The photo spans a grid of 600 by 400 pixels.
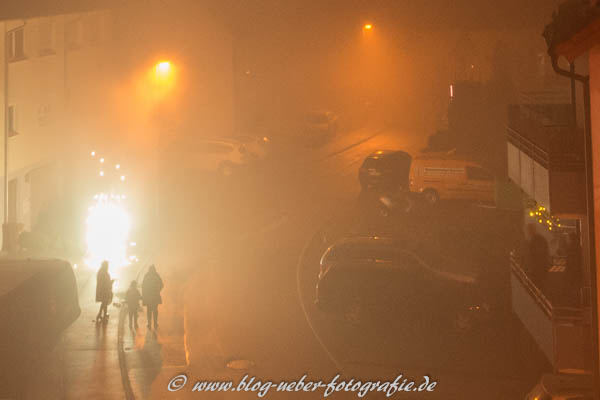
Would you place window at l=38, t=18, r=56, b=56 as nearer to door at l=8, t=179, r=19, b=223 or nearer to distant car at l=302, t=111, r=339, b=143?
door at l=8, t=179, r=19, b=223

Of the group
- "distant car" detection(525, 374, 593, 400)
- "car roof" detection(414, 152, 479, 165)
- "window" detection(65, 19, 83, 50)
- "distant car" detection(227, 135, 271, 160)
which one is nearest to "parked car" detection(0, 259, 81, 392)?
"distant car" detection(525, 374, 593, 400)

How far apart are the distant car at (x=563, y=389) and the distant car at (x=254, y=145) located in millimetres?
24280

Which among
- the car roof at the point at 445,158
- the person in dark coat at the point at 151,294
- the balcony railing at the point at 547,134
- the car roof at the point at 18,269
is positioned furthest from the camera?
the car roof at the point at 445,158

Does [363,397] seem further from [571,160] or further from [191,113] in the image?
[191,113]

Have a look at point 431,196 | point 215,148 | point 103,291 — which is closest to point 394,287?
point 103,291

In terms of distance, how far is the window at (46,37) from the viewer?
2583 cm

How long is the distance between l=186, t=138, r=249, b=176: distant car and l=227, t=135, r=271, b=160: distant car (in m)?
0.22

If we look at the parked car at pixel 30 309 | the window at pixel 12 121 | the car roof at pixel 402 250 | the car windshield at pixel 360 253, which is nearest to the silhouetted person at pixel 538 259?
the car roof at pixel 402 250

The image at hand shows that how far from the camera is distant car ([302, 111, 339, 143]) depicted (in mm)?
36469

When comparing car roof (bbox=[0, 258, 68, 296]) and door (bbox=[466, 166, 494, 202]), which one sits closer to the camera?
car roof (bbox=[0, 258, 68, 296])

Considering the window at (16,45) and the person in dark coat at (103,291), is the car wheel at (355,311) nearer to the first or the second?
the person in dark coat at (103,291)

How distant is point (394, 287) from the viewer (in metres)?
15.8

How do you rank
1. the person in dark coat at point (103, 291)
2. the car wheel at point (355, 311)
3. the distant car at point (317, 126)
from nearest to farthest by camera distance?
the car wheel at point (355, 311)
the person in dark coat at point (103, 291)
the distant car at point (317, 126)

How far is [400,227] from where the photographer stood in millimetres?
23375
